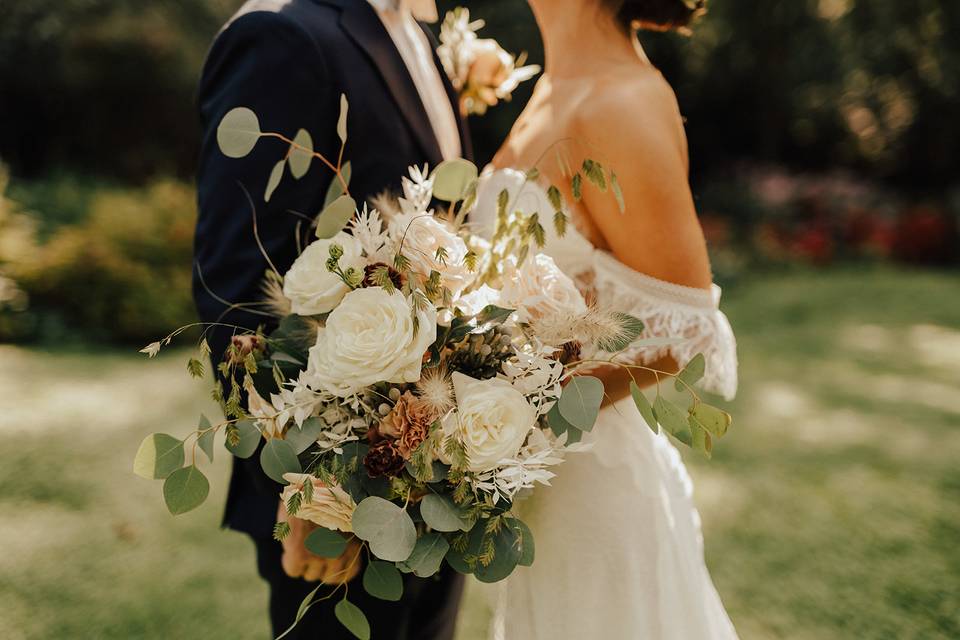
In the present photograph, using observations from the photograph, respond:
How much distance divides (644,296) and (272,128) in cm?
87

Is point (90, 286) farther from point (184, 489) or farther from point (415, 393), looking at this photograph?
point (415, 393)

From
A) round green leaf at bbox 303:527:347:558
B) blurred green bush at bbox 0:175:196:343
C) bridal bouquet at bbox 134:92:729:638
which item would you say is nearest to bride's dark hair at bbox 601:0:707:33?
bridal bouquet at bbox 134:92:729:638

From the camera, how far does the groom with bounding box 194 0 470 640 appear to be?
151 cm

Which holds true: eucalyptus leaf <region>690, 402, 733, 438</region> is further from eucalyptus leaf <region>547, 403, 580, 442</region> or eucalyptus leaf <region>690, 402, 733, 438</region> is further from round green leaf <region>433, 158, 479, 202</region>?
round green leaf <region>433, 158, 479, 202</region>

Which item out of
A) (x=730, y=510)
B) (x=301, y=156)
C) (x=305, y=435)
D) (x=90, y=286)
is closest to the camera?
(x=305, y=435)

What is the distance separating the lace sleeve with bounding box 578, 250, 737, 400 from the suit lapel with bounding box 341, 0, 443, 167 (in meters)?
0.50

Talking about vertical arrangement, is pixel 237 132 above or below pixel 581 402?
above

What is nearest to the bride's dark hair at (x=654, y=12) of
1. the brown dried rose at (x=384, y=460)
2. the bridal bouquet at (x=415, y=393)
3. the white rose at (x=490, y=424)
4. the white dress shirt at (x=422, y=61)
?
the white dress shirt at (x=422, y=61)

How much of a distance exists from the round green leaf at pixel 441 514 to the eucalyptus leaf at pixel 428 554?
4 centimetres

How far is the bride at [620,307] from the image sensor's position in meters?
1.57

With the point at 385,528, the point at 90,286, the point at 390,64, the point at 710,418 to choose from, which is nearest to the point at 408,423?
the point at 385,528

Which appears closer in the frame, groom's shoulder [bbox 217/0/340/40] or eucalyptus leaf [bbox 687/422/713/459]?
eucalyptus leaf [bbox 687/422/713/459]

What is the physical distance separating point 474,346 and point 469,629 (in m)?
2.15

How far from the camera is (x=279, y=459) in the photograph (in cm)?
122
